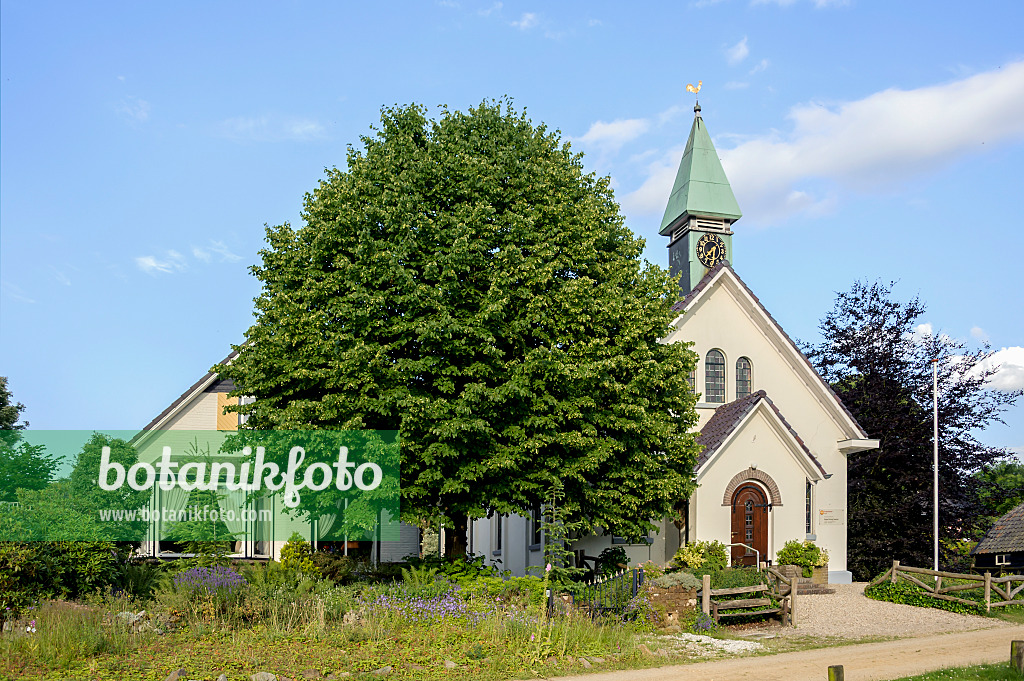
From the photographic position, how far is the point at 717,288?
29.5 m

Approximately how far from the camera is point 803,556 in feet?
84.1

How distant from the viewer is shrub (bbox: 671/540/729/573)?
23531 millimetres

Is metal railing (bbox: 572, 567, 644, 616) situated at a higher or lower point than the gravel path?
higher

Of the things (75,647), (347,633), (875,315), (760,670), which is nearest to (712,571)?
(760,670)

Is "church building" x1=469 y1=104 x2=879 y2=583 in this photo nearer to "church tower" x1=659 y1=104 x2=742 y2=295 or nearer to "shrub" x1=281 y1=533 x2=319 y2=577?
"church tower" x1=659 y1=104 x2=742 y2=295

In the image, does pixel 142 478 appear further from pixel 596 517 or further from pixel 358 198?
pixel 596 517

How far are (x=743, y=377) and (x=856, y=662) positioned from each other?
15611mm

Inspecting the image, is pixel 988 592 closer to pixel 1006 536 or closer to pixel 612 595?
pixel 612 595

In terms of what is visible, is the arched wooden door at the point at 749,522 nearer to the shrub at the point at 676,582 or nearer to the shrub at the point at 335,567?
the shrub at the point at 676,582

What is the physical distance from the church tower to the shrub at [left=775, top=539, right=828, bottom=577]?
1100 centimetres

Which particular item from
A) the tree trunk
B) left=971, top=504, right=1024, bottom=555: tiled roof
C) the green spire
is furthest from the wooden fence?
the green spire

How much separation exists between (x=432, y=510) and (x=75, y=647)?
857 cm

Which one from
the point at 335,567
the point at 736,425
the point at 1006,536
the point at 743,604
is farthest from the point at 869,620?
the point at 1006,536

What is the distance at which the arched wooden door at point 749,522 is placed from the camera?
2614 centimetres
